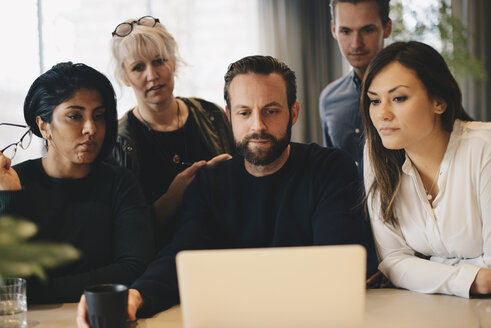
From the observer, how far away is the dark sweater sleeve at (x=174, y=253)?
1419mm

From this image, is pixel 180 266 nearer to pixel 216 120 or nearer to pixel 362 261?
pixel 362 261

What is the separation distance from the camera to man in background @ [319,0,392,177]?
261cm

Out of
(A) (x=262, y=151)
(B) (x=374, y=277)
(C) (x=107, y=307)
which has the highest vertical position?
(A) (x=262, y=151)

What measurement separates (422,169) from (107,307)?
1.05 meters

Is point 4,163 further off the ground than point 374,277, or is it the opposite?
point 4,163

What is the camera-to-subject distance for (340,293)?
0.99m

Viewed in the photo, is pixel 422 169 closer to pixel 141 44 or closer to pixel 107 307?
pixel 107 307

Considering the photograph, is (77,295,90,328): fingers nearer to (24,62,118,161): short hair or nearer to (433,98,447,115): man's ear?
(24,62,118,161): short hair

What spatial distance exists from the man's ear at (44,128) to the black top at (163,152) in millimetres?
472

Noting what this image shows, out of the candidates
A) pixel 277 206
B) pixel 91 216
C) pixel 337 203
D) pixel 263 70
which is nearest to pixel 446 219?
pixel 337 203

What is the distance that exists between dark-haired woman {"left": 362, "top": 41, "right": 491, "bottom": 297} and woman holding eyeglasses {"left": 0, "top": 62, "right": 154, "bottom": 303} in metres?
0.74

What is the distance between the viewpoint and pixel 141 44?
7.57 ft

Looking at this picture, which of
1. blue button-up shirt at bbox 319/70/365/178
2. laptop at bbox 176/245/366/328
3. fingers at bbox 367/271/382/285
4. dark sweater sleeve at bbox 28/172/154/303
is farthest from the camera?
blue button-up shirt at bbox 319/70/365/178

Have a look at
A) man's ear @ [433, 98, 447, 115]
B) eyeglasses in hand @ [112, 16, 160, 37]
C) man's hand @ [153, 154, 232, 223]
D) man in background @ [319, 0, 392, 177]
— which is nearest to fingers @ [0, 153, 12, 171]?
man's hand @ [153, 154, 232, 223]
